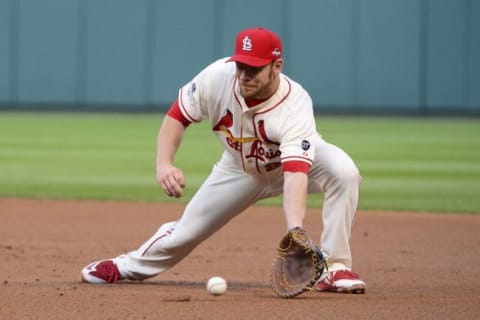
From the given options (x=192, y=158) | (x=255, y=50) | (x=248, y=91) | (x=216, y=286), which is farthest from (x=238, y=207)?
(x=192, y=158)

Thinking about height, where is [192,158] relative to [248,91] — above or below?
below

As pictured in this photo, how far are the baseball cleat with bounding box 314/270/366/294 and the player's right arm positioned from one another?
924 mm

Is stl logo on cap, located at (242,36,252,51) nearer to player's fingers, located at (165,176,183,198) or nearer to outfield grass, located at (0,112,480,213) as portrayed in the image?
player's fingers, located at (165,176,183,198)

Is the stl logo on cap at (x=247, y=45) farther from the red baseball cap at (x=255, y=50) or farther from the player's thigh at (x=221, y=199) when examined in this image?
the player's thigh at (x=221, y=199)

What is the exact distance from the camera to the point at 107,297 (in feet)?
16.4

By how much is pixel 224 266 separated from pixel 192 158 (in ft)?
22.9

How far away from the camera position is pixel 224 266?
21.6 ft

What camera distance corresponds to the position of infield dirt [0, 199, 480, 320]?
4.66 m

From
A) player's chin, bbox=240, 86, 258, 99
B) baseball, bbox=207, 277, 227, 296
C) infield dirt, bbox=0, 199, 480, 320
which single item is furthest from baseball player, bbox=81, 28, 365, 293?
baseball, bbox=207, 277, 227, 296

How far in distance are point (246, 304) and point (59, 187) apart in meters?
6.35

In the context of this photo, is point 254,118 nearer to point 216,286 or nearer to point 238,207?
point 238,207

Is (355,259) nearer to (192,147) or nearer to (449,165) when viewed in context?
(449,165)

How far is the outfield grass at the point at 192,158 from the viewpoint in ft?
34.4

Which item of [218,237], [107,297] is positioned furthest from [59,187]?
[107,297]
